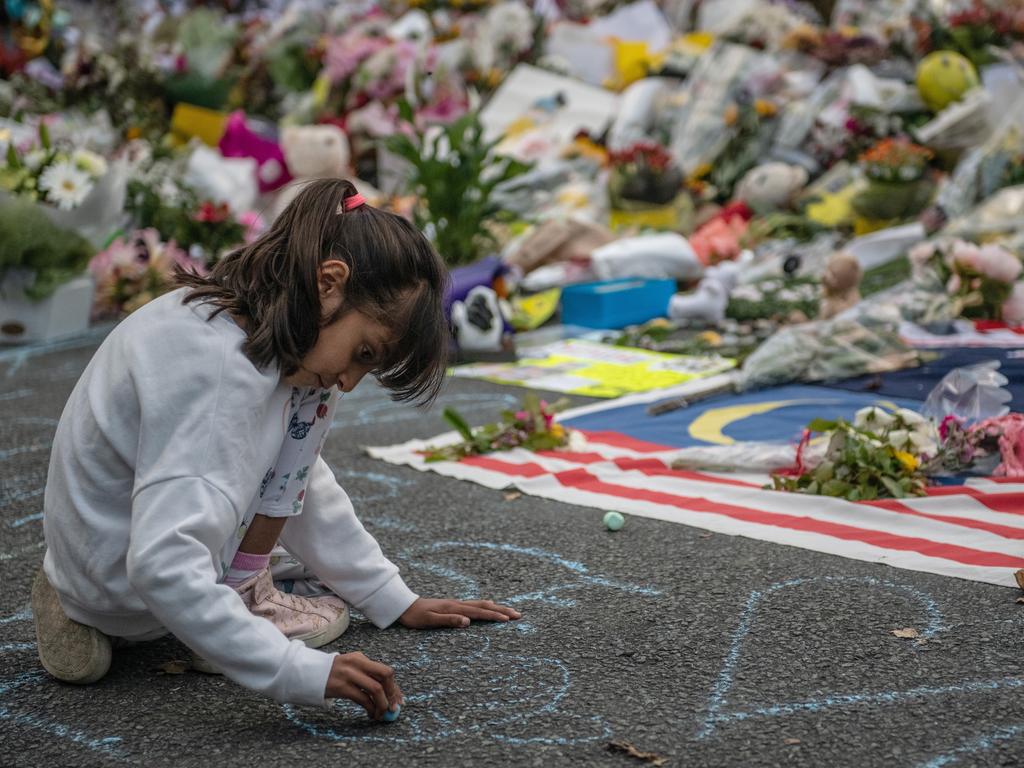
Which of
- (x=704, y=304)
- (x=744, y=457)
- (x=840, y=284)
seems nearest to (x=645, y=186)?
(x=704, y=304)

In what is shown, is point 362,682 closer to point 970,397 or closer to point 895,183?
point 970,397

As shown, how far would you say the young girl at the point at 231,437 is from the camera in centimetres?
152

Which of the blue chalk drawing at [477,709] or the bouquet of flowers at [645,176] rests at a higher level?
the bouquet of flowers at [645,176]

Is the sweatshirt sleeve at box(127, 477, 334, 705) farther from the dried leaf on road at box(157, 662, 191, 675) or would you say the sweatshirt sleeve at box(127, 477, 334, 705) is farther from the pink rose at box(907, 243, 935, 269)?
the pink rose at box(907, 243, 935, 269)

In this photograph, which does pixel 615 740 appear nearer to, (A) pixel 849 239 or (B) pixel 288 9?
(A) pixel 849 239

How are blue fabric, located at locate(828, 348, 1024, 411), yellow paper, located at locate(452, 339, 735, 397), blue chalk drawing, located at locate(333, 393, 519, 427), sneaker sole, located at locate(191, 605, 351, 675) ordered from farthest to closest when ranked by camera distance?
yellow paper, located at locate(452, 339, 735, 397) → blue chalk drawing, located at locate(333, 393, 519, 427) → blue fabric, located at locate(828, 348, 1024, 411) → sneaker sole, located at locate(191, 605, 351, 675)

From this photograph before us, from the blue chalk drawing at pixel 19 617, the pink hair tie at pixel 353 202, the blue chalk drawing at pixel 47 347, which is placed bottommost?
the blue chalk drawing at pixel 47 347

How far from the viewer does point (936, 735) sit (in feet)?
5.18

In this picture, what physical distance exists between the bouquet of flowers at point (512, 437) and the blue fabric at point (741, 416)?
315 millimetres

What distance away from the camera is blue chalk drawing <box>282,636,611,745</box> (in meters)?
1.62

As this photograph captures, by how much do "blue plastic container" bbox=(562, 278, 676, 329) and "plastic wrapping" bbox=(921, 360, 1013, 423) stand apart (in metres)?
2.39

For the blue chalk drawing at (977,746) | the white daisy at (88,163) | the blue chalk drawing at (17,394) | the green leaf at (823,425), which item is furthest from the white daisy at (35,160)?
the blue chalk drawing at (977,746)

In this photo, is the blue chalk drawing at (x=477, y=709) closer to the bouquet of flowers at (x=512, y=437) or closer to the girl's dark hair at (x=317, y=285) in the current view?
the girl's dark hair at (x=317, y=285)

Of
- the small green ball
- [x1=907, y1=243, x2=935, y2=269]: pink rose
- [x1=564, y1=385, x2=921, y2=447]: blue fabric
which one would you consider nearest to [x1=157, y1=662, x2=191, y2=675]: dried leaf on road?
the small green ball
